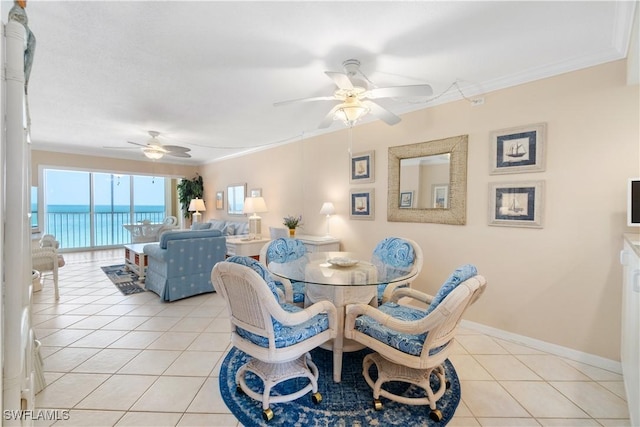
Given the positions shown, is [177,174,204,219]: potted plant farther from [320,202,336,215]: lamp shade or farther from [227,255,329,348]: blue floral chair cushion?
[227,255,329,348]: blue floral chair cushion

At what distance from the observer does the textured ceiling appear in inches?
67.3

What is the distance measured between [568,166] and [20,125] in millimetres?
3413

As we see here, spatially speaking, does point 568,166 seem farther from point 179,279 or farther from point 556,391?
point 179,279

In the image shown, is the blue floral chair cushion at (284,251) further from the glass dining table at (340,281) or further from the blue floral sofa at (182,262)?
the blue floral sofa at (182,262)

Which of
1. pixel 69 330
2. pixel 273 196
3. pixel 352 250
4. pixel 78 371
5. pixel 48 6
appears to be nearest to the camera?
pixel 48 6

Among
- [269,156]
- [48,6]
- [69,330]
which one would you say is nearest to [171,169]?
[269,156]

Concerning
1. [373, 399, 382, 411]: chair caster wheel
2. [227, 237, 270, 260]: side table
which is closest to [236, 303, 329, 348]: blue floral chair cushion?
[373, 399, 382, 411]: chair caster wheel

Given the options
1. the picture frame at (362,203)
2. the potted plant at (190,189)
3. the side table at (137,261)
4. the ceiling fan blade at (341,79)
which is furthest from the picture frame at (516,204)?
the potted plant at (190,189)

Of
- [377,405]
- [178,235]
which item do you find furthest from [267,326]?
[178,235]

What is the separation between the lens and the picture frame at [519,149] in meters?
2.42

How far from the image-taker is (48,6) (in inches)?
66.2

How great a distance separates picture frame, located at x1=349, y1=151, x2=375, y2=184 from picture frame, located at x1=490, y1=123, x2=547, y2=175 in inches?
55.8

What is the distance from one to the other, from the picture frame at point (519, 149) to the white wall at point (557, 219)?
0.18 ft

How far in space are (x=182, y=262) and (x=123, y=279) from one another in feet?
6.20
